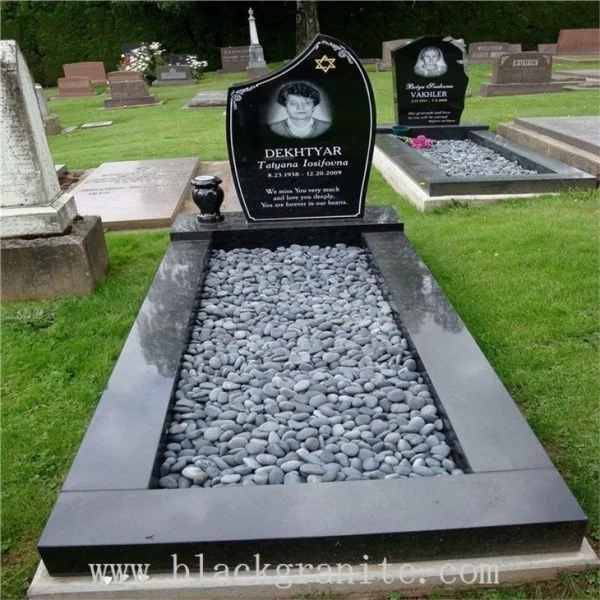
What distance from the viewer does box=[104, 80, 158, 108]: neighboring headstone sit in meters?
16.2

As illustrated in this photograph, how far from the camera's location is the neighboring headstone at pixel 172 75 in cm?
2053

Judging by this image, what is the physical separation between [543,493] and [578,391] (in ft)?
3.36

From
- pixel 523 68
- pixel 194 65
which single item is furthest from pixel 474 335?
pixel 194 65

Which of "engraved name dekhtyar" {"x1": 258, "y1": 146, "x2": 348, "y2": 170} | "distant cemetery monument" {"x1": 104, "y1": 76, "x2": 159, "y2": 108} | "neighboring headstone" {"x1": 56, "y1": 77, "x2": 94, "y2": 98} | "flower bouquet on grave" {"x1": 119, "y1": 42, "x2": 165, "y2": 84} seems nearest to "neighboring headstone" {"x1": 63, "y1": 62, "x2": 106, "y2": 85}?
"flower bouquet on grave" {"x1": 119, "y1": 42, "x2": 165, "y2": 84}

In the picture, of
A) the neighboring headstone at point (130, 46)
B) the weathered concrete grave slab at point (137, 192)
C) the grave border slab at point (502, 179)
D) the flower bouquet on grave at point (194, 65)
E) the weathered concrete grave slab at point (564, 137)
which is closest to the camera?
the weathered concrete grave slab at point (137, 192)

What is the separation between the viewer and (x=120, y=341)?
11.1 feet

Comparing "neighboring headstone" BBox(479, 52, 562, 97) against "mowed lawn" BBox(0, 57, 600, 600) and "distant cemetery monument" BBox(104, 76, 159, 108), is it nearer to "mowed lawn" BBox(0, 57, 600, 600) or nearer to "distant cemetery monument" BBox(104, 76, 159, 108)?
"mowed lawn" BBox(0, 57, 600, 600)

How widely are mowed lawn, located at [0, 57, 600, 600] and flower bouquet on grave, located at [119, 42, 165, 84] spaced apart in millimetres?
16011

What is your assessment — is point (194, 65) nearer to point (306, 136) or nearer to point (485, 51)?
point (485, 51)

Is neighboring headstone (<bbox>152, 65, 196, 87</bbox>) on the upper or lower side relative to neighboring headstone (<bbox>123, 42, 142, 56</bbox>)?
lower

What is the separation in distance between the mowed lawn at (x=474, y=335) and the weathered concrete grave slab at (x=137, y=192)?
1.02 feet

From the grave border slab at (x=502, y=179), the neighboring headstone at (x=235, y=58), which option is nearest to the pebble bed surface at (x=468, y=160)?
the grave border slab at (x=502, y=179)

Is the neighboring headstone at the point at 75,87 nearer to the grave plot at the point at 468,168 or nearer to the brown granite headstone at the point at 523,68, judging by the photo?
the brown granite headstone at the point at 523,68

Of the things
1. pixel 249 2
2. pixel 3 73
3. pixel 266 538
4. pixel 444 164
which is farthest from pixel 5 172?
pixel 249 2
